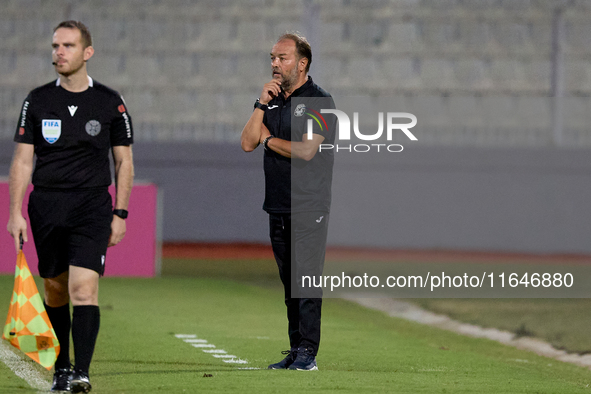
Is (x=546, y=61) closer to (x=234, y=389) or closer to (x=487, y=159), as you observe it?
(x=487, y=159)

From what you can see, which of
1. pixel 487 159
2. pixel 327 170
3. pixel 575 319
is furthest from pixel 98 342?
pixel 487 159

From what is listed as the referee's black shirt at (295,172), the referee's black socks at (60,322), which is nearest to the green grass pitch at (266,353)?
the referee's black socks at (60,322)

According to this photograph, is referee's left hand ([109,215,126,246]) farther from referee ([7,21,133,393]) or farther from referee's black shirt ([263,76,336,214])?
referee's black shirt ([263,76,336,214])

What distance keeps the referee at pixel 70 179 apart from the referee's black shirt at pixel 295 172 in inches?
43.2

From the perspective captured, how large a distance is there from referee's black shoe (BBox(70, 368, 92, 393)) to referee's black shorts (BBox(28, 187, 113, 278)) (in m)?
0.47

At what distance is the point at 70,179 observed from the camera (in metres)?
4.38

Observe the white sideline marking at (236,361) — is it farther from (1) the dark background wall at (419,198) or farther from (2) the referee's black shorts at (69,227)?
(1) the dark background wall at (419,198)

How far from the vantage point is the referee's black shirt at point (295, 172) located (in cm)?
524

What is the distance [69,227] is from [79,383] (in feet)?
2.26

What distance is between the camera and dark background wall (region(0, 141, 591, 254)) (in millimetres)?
18531

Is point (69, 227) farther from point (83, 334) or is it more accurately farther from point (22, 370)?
point (22, 370)

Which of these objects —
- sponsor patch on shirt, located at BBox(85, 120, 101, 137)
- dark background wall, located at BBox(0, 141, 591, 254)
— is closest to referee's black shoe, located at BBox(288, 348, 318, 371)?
sponsor patch on shirt, located at BBox(85, 120, 101, 137)

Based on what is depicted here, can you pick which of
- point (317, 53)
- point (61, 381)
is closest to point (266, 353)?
point (61, 381)

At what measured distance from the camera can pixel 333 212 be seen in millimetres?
18562
